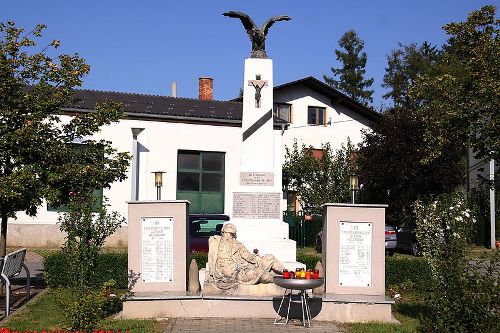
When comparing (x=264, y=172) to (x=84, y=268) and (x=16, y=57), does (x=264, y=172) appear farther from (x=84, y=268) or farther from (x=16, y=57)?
(x=16, y=57)

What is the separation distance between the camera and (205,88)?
120 feet

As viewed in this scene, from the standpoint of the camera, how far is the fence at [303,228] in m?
29.7

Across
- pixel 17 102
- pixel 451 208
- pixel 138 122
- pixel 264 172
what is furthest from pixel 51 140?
pixel 138 122

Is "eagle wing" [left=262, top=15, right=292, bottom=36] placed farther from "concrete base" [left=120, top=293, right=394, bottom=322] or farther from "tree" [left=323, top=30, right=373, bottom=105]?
"tree" [left=323, top=30, right=373, bottom=105]

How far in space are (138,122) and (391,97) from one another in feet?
142

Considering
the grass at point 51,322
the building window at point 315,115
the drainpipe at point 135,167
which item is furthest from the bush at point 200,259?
the building window at point 315,115

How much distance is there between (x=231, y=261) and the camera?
38.6 ft

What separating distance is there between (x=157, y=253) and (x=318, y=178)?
809 inches

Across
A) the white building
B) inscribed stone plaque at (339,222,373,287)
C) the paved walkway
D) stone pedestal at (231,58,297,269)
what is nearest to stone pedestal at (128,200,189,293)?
the paved walkway

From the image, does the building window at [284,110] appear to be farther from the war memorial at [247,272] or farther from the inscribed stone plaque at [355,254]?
the inscribed stone plaque at [355,254]

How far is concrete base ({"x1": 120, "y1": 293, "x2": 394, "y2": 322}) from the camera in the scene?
1142 centimetres

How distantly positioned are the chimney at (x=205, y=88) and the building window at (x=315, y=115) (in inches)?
218

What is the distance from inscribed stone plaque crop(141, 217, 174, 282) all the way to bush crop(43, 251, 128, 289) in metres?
3.58

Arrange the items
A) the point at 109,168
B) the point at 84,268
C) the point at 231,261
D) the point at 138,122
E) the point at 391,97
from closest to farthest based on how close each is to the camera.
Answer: the point at 84,268 → the point at 231,261 → the point at 109,168 → the point at 138,122 → the point at 391,97
